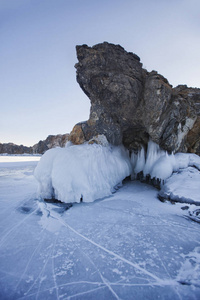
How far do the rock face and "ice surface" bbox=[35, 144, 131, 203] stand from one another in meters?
1.47

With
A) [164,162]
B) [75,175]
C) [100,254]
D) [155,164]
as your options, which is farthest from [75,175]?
[164,162]

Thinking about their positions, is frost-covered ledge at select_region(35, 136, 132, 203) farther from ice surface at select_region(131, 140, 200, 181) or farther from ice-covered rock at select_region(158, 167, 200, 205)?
ice-covered rock at select_region(158, 167, 200, 205)

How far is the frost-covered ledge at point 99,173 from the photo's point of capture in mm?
4324

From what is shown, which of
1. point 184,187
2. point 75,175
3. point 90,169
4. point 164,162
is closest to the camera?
point 184,187

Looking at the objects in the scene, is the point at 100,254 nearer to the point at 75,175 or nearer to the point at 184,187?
the point at 75,175

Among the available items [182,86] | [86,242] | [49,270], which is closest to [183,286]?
[86,242]

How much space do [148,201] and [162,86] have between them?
4.07 metres

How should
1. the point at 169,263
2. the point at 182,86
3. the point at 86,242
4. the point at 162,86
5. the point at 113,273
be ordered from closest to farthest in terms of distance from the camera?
the point at 113,273, the point at 169,263, the point at 86,242, the point at 162,86, the point at 182,86

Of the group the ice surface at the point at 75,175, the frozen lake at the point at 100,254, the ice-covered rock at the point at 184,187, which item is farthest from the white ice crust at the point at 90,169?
the frozen lake at the point at 100,254

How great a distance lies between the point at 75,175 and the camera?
4.50 meters

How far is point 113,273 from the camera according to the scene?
5.70 ft

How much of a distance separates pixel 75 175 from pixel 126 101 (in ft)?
11.6

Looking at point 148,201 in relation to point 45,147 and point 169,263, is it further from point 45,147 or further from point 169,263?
point 45,147

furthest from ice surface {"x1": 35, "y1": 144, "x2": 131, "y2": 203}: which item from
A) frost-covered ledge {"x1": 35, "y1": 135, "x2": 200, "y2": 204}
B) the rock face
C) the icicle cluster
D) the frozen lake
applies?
the icicle cluster
